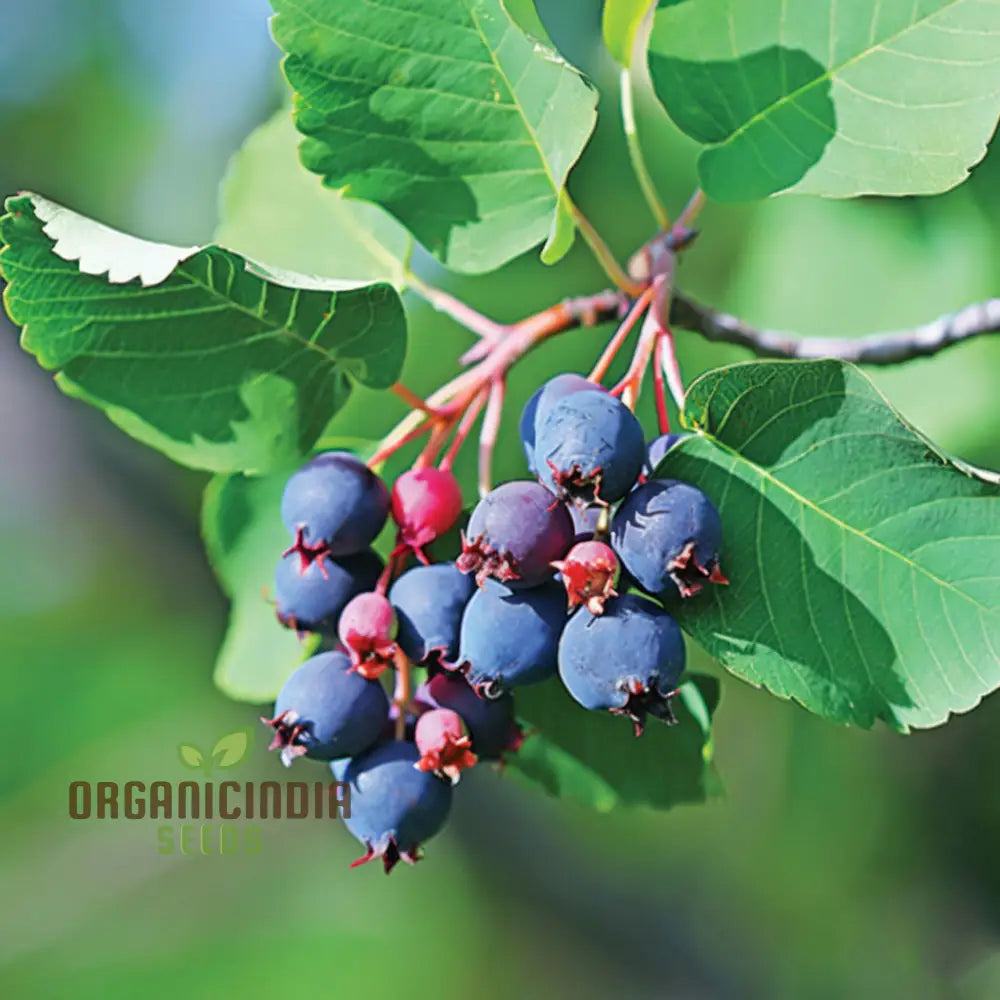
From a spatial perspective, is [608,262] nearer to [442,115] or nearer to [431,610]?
[442,115]

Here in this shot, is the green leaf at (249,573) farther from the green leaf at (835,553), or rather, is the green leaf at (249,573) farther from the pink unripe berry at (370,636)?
the green leaf at (835,553)

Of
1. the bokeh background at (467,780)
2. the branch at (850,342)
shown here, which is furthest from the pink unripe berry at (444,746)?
the bokeh background at (467,780)

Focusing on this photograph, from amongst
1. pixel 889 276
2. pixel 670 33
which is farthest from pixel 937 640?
pixel 889 276

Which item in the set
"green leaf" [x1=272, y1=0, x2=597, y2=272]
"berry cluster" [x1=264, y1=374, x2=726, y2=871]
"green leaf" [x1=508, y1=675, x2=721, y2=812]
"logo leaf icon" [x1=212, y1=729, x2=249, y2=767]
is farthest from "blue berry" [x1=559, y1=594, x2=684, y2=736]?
"logo leaf icon" [x1=212, y1=729, x2=249, y2=767]

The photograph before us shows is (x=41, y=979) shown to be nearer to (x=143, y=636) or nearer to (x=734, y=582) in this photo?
(x=143, y=636)

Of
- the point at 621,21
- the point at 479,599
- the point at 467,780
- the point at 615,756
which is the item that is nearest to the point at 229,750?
the point at 615,756

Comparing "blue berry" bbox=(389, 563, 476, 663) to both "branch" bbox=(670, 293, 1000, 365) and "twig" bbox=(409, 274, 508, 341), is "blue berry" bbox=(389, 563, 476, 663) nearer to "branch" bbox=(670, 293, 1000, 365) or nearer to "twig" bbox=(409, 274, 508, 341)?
"twig" bbox=(409, 274, 508, 341)

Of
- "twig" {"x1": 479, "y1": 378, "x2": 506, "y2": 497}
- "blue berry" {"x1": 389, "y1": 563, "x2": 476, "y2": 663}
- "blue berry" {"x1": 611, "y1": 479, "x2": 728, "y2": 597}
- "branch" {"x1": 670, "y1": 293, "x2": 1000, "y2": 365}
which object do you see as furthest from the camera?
"branch" {"x1": 670, "y1": 293, "x2": 1000, "y2": 365}
